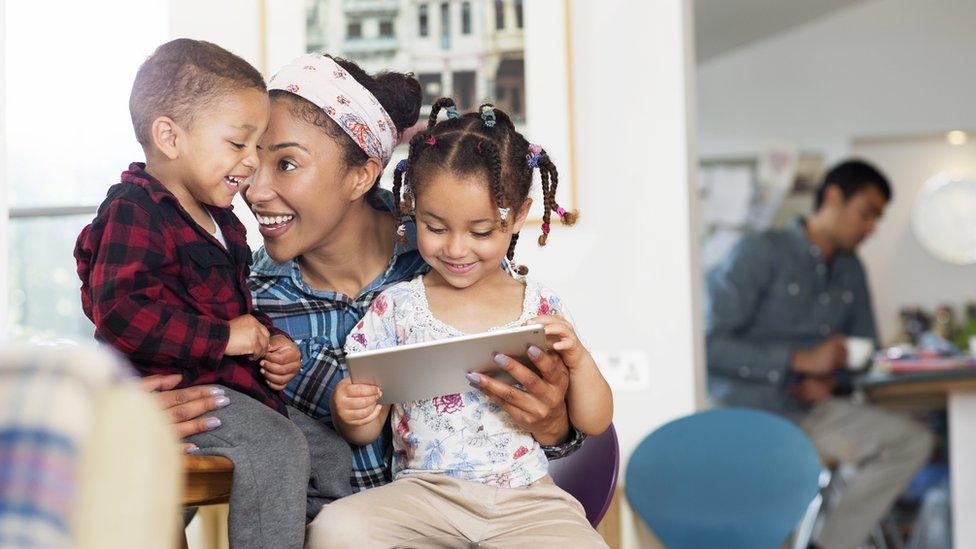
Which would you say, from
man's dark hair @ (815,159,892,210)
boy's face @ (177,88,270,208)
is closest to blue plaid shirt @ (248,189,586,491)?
boy's face @ (177,88,270,208)

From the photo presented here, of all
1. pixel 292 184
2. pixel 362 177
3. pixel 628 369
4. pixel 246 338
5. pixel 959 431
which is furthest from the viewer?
pixel 959 431

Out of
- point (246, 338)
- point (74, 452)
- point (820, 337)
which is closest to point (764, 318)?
point (820, 337)

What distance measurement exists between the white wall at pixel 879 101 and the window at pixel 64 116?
4.96m

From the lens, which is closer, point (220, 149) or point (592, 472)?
point (220, 149)

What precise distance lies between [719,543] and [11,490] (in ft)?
8.39

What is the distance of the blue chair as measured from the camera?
3.05m

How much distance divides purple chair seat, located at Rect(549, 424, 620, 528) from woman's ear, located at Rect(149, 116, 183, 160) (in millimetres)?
934

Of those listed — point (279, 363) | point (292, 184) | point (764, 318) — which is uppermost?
point (292, 184)

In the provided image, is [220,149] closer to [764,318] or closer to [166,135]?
[166,135]

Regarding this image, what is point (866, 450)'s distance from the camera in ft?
16.8

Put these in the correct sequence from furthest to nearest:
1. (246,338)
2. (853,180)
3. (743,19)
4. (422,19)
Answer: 1. (743,19)
2. (853,180)
3. (422,19)
4. (246,338)

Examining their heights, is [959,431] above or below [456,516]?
below

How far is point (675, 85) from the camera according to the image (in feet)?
11.1

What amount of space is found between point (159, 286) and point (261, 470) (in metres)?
0.30
